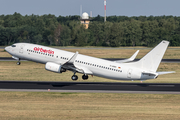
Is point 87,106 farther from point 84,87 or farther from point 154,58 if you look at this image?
point 154,58

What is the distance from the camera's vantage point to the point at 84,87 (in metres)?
51.3

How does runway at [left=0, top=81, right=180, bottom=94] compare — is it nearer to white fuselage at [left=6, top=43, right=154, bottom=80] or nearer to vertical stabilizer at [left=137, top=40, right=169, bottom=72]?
white fuselage at [left=6, top=43, right=154, bottom=80]

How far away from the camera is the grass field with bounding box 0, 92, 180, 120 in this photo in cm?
3428

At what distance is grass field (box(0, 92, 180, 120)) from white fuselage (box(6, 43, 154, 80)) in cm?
836

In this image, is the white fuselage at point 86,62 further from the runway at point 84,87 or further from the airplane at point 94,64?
the runway at point 84,87

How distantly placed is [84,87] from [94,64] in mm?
5399

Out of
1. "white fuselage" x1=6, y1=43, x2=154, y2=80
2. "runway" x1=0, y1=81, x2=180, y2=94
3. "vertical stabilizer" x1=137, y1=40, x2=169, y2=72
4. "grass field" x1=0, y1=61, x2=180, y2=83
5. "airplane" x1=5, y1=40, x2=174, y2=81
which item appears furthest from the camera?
"grass field" x1=0, y1=61, x2=180, y2=83

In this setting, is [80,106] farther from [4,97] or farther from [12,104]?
[4,97]

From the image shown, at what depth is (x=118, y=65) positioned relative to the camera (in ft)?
174

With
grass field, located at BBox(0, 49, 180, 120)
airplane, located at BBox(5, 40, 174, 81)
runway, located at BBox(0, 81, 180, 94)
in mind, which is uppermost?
airplane, located at BBox(5, 40, 174, 81)

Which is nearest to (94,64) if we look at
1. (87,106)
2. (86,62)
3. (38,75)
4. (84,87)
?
(86,62)

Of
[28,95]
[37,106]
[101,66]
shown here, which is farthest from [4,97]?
[101,66]

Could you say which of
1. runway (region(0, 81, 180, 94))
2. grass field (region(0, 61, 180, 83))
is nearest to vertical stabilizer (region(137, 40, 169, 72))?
runway (region(0, 81, 180, 94))

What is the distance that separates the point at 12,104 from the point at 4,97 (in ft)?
13.9
